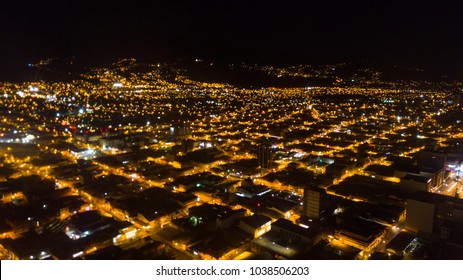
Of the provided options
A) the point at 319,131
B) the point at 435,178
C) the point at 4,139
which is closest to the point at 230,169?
the point at 435,178

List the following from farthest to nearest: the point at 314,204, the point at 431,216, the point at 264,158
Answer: the point at 264,158 → the point at 314,204 → the point at 431,216

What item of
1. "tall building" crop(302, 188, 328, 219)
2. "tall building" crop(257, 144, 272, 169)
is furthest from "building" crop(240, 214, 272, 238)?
"tall building" crop(257, 144, 272, 169)

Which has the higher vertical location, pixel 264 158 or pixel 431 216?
pixel 431 216

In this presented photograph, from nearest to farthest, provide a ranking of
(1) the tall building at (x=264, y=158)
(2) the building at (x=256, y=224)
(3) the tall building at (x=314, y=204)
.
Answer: (2) the building at (x=256, y=224) → (3) the tall building at (x=314, y=204) → (1) the tall building at (x=264, y=158)

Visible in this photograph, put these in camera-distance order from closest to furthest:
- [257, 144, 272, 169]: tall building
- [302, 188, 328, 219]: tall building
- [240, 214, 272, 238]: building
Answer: [240, 214, 272, 238]: building
[302, 188, 328, 219]: tall building
[257, 144, 272, 169]: tall building

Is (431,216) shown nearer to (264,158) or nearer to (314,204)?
(314,204)

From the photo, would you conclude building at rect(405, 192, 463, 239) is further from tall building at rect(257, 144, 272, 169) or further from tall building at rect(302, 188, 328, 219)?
tall building at rect(257, 144, 272, 169)

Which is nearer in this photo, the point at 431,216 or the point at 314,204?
the point at 431,216

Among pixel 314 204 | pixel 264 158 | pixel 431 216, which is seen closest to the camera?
pixel 431 216

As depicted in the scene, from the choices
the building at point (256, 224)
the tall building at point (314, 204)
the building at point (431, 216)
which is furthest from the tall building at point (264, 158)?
the building at point (431, 216)

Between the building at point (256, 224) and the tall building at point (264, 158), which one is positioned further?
the tall building at point (264, 158)

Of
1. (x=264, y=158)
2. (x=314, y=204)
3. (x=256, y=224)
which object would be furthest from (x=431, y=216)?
(x=264, y=158)

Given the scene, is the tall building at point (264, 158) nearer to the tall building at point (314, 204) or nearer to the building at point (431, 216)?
the tall building at point (314, 204)
